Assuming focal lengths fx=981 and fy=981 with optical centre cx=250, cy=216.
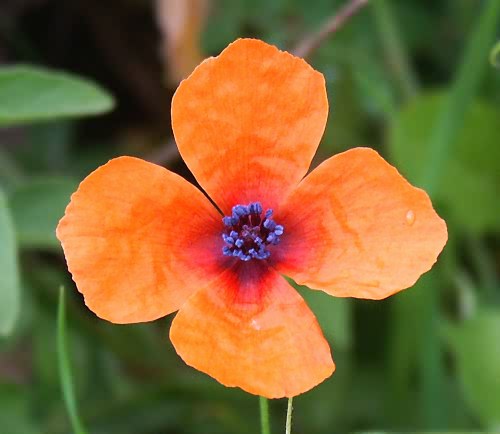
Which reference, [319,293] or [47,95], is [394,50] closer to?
[319,293]

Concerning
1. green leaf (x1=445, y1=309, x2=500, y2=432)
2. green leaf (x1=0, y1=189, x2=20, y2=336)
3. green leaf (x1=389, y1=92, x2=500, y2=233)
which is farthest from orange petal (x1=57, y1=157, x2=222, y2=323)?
green leaf (x1=389, y1=92, x2=500, y2=233)

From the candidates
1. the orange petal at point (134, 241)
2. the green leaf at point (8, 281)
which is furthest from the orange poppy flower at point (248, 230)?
the green leaf at point (8, 281)

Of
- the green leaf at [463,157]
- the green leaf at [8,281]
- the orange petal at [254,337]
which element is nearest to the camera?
the orange petal at [254,337]

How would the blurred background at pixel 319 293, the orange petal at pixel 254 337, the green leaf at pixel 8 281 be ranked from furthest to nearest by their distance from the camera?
the blurred background at pixel 319 293 → the green leaf at pixel 8 281 → the orange petal at pixel 254 337

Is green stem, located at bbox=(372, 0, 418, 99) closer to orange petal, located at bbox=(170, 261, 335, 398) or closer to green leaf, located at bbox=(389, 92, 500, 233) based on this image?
green leaf, located at bbox=(389, 92, 500, 233)

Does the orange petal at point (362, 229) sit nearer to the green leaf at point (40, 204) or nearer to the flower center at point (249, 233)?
the flower center at point (249, 233)

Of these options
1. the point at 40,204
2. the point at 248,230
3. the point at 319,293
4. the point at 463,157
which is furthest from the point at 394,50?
the point at 248,230
